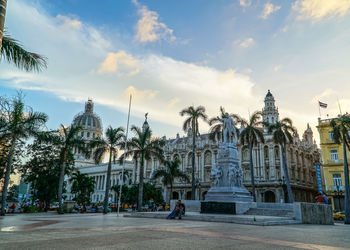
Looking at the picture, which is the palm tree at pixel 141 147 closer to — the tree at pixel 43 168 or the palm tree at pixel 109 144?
the palm tree at pixel 109 144

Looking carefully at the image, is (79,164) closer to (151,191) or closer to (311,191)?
(151,191)

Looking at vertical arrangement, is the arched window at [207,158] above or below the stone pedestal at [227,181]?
above

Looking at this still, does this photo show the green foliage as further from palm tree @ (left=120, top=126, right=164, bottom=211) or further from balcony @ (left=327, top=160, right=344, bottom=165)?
balcony @ (left=327, top=160, right=344, bottom=165)

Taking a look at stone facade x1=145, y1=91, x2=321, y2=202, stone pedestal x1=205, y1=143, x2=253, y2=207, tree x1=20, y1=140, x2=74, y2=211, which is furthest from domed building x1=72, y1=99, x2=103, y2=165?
stone pedestal x1=205, y1=143, x2=253, y2=207

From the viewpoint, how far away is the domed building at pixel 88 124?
10888cm

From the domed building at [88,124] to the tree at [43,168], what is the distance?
73121mm

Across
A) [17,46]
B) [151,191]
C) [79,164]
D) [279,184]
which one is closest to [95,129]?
[79,164]

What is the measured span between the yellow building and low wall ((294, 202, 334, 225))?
27625 millimetres

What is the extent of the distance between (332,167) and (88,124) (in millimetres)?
92019

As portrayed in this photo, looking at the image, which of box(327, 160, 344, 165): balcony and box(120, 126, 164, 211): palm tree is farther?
box(327, 160, 344, 165): balcony

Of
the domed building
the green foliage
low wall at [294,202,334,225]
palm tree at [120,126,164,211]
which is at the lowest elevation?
low wall at [294,202,334,225]

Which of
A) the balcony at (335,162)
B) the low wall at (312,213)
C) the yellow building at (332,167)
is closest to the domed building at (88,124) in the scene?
the yellow building at (332,167)

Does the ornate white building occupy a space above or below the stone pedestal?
above

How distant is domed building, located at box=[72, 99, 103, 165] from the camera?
109 metres
